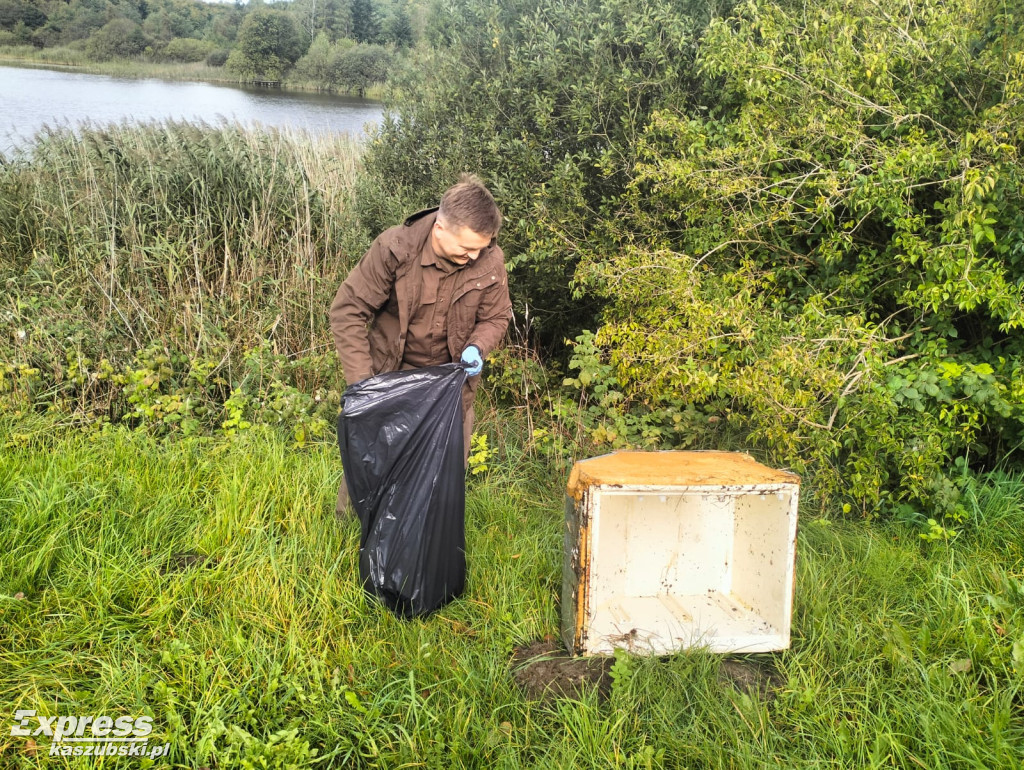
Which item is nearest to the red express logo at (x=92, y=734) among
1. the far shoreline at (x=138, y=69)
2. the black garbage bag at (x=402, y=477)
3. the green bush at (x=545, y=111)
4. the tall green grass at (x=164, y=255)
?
the black garbage bag at (x=402, y=477)

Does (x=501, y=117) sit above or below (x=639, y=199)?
above

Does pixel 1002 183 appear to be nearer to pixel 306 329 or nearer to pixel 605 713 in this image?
pixel 605 713

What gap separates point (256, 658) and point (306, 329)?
10.4 feet

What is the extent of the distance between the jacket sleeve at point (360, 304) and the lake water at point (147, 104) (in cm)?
372

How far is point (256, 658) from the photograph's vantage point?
2.36 metres

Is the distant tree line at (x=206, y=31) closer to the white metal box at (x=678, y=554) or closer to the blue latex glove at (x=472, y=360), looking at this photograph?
the blue latex glove at (x=472, y=360)

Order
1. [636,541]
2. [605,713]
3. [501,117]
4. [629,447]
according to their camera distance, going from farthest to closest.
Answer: [501,117] < [629,447] < [636,541] < [605,713]

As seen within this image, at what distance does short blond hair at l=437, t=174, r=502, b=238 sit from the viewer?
2.65 m

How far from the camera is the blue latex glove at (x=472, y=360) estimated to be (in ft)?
9.31

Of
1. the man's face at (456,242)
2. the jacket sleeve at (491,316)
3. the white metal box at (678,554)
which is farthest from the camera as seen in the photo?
the jacket sleeve at (491,316)

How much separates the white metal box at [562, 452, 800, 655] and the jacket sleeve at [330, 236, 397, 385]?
38.6 inches

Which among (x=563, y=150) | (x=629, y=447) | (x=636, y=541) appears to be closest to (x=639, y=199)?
(x=563, y=150)

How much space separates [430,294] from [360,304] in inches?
11.3

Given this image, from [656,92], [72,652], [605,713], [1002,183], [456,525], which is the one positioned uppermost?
[656,92]
